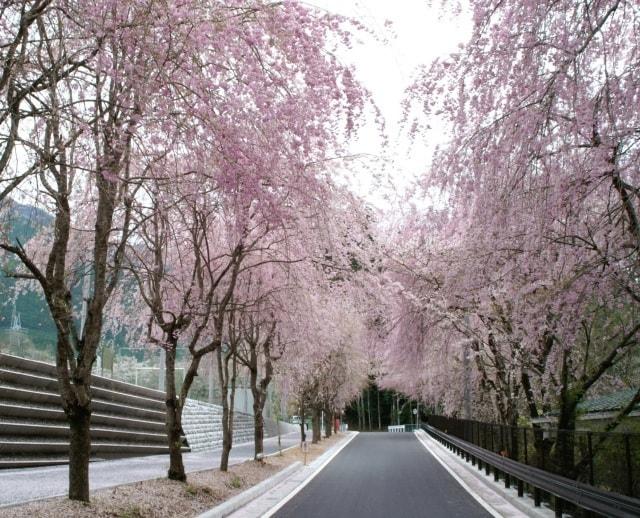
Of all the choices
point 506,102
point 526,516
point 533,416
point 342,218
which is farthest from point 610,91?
point 533,416

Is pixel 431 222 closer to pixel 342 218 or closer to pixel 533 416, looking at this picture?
pixel 342 218

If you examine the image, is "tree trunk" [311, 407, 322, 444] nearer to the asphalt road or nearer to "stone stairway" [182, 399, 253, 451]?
"stone stairway" [182, 399, 253, 451]

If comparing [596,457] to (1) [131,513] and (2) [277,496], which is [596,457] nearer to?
(2) [277,496]

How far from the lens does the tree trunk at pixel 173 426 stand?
50.6 ft

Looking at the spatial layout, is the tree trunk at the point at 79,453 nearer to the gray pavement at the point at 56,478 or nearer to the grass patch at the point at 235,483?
the gray pavement at the point at 56,478

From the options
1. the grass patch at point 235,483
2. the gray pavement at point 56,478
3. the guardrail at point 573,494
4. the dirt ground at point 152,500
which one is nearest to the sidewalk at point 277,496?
the dirt ground at point 152,500

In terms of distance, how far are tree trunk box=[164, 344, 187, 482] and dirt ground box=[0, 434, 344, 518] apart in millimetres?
293

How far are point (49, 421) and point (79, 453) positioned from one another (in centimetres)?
1330

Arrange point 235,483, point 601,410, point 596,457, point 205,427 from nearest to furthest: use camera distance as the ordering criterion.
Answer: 1. point 596,457
2. point 235,483
3. point 601,410
4. point 205,427

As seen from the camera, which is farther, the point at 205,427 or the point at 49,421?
the point at 205,427

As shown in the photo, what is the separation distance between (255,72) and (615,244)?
5966 mm

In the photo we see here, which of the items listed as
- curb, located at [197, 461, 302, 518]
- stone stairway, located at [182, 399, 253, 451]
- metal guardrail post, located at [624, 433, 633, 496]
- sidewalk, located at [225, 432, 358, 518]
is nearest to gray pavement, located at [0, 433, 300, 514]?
curb, located at [197, 461, 302, 518]

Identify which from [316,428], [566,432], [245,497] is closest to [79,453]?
[245,497]

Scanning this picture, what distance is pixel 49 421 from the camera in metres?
22.7
